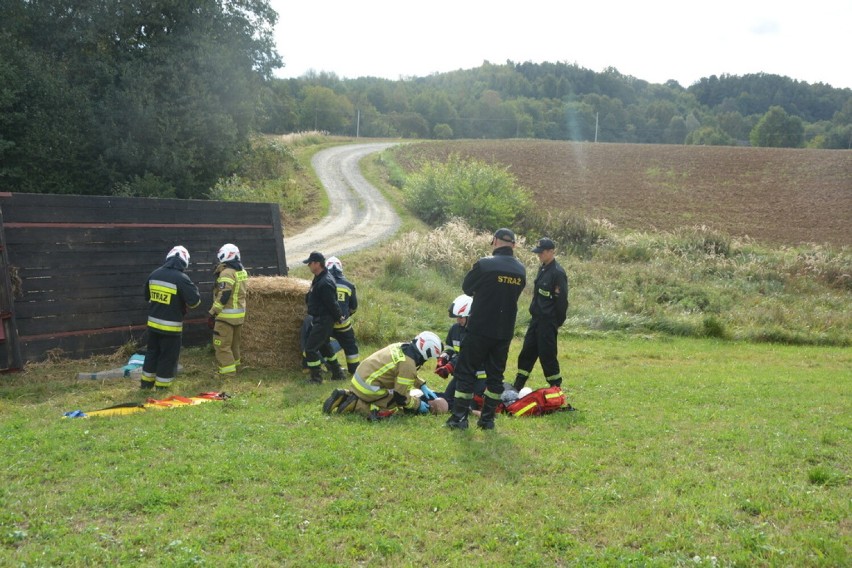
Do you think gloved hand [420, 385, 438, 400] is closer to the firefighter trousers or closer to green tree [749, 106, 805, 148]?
the firefighter trousers

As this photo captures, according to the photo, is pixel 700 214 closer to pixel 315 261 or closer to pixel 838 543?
pixel 315 261

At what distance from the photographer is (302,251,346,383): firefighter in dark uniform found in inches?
418

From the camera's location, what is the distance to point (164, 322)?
32.6ft

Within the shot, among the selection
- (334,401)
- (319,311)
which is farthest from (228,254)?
(334,401)

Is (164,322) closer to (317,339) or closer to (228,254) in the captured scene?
(228,254)

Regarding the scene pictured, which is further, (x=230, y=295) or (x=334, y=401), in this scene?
(x=230, y=295)

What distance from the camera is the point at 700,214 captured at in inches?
1617

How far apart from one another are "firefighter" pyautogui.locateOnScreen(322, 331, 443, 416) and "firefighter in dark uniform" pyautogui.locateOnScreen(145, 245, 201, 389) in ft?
9.04

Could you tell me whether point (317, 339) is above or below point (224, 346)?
above

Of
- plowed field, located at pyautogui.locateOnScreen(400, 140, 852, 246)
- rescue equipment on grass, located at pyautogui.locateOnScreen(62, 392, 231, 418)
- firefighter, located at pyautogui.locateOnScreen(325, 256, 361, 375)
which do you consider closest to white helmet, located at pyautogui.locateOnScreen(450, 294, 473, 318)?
firefighter, located at pyautogui.locateOnScreen(325, 256, 361, 375)

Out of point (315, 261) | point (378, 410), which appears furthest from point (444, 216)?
point (378, 410)

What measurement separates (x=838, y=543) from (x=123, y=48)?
2981 cm

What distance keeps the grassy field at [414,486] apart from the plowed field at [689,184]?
102 feet

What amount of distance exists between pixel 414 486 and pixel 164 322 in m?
5.43
